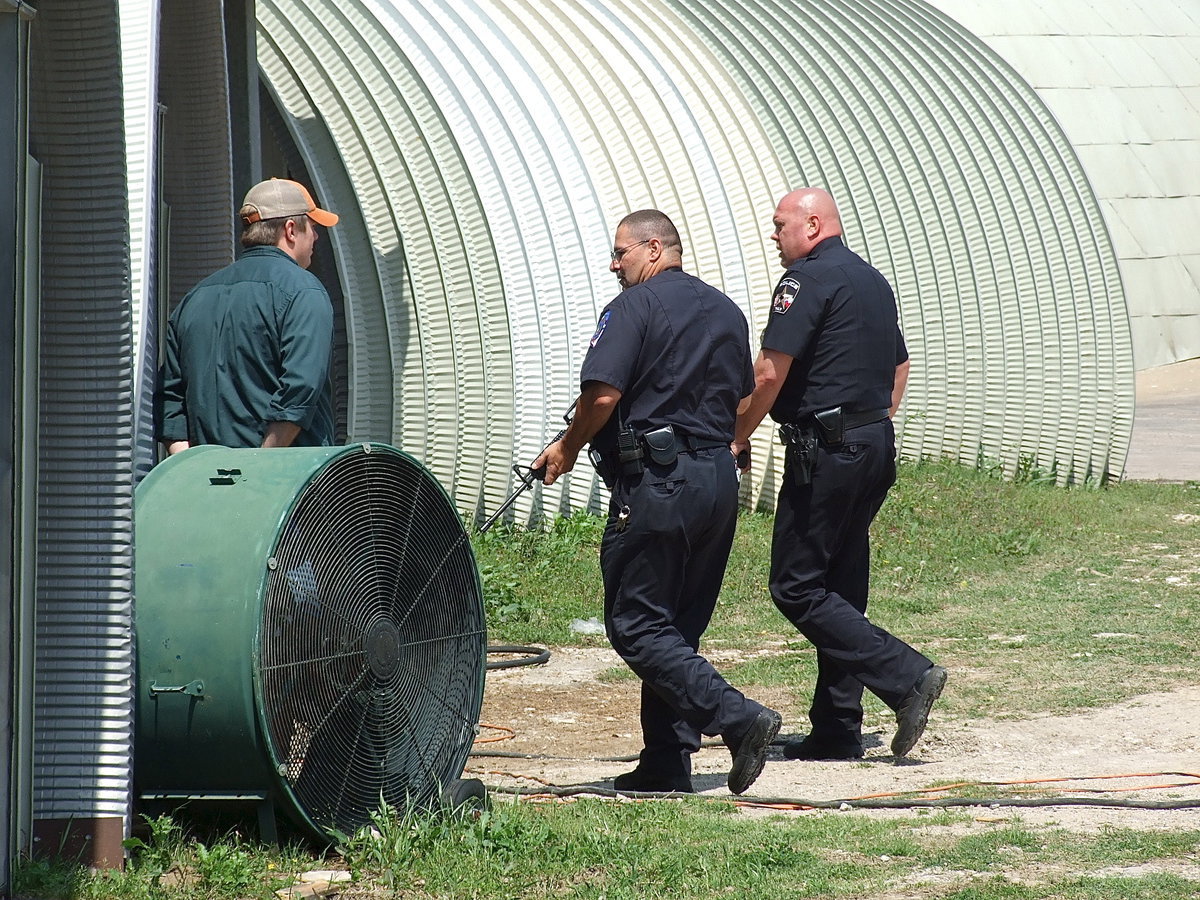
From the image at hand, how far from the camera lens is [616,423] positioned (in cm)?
590

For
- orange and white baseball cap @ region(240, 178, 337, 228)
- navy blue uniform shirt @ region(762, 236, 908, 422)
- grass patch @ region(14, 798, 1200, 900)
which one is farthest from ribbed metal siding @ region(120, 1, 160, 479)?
navy blue uniform shirt @ region(762, 236, 908, 422)

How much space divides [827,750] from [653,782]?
932mm

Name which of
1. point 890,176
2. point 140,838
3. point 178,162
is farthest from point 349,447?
point 890,176

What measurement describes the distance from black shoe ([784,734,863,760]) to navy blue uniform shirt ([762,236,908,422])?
4.01ft

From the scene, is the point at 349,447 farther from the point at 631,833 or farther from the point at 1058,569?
the point at 1058,569

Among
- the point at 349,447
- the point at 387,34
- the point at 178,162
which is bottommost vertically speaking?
the point at 349,447

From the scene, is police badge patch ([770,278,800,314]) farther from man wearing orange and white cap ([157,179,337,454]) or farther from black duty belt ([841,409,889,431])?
man wearing orange and white cap ([157,179,337,454])

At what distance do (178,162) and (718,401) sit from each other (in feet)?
12.6

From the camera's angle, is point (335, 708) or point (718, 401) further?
point (718, 401)

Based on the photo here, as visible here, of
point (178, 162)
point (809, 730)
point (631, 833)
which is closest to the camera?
point (631, 833)

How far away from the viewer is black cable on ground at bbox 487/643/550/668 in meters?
8.12

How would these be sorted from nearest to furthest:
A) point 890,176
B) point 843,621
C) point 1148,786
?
point 1148,786 → point 843,621 → point 890,176

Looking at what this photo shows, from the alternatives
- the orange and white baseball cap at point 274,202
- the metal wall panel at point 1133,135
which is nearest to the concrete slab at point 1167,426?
the metal wall panel at point 1133,135

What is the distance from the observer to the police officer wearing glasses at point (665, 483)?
18.8ft
